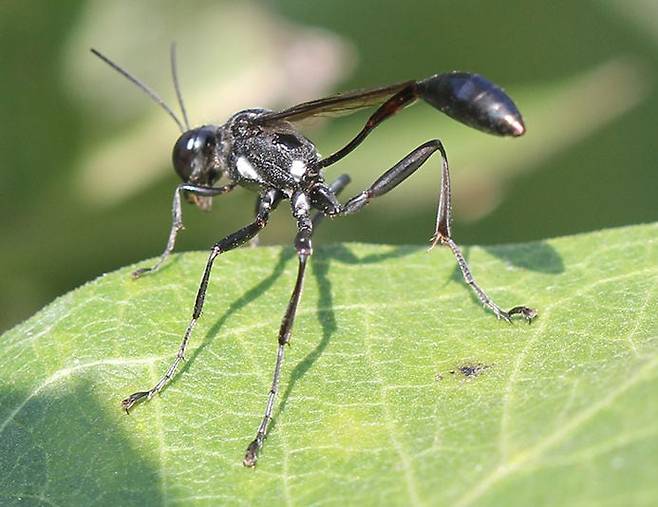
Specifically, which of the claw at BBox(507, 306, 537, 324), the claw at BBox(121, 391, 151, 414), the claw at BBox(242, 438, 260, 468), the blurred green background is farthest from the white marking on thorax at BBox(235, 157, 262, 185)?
the claw at BBox(242, 438, 260, 468)

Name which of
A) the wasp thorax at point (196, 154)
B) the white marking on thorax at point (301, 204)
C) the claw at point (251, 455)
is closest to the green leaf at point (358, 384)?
the claw at point (251, 455)

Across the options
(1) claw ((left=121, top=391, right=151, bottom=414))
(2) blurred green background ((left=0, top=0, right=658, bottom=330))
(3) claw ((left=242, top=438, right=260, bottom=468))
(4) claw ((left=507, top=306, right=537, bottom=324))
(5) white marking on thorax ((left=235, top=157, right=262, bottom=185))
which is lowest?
(2) blurred green background ((left=0, top=0, right=658, bottom=330))

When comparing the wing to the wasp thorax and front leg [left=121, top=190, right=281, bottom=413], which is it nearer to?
front leg [left=121, top=190, right=281, bottom=413]

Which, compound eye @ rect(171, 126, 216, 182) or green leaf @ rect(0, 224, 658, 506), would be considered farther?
compound eye @ rect(171, 126, 216, 182)

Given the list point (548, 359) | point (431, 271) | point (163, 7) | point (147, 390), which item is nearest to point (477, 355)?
point (548, 359)

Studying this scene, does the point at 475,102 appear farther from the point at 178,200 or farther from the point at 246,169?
the point at 178,200
